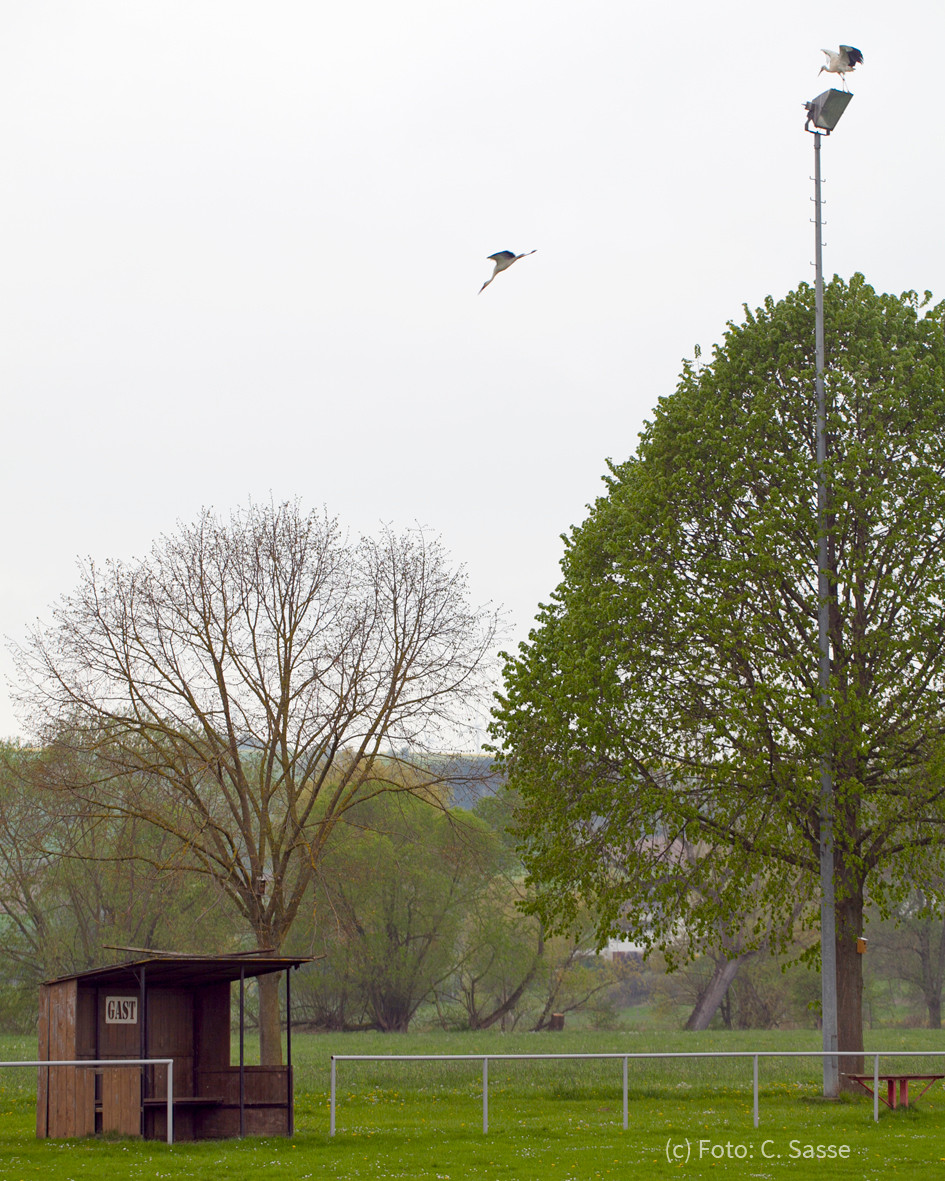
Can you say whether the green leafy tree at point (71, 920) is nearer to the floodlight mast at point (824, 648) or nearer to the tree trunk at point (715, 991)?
the tree trunk at point (715, 991)

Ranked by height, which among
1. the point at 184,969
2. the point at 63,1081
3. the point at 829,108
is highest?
the point at 829,108

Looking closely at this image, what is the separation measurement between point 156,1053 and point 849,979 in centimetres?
1286

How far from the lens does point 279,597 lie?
3084 cm

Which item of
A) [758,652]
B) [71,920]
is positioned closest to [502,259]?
[758,652]

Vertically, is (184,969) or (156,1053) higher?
(184,969)

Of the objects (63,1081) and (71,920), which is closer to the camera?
(63,1081)

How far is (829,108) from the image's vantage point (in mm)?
25281

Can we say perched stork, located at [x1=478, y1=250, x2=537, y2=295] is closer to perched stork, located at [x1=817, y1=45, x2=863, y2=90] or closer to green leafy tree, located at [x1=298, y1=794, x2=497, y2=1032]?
perched stork, located at [x1=817, y1=45, x2=863, y2=90]

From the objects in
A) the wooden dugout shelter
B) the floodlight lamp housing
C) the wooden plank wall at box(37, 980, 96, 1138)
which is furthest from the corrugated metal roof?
the floodlight lamp housing

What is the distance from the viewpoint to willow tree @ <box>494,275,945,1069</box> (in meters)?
23.3

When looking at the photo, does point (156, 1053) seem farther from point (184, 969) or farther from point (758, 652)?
point (758, 652)

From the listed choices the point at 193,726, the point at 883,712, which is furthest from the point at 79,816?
the point at 883,712

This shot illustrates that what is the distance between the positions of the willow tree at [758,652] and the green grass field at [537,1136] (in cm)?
341

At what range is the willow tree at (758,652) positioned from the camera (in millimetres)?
23297
